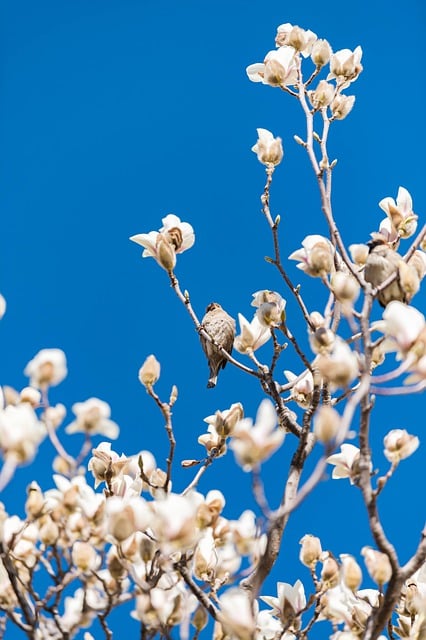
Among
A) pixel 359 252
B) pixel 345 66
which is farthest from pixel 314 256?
pixel 345 66

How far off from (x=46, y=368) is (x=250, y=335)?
521 millimetres

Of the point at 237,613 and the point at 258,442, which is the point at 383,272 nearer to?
the point at 258,442

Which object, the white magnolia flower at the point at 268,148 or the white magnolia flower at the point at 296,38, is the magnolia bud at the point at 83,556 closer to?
the white magnolia flower at the point at 268,148

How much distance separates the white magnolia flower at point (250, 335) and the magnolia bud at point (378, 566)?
512 millimetres

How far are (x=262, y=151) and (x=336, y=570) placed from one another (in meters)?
0.88

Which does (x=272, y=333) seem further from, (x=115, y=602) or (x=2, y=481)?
(x=2, y=481)

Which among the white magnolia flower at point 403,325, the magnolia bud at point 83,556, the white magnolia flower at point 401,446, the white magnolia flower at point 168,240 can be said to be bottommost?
the magnolia bud at point 83,556

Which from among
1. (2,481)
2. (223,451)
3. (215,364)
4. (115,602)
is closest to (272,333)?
(223,451)

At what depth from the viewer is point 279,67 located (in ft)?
5.85

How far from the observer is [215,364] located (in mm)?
1830

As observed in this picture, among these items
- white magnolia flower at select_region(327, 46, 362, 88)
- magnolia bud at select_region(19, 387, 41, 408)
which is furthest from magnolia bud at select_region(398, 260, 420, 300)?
white magnolia flower at select_region(327, 46, 362, 88)

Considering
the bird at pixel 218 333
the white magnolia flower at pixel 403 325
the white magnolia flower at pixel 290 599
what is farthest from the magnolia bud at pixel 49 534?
the bird at pixel 218 333

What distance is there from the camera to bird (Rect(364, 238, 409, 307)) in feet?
4.00

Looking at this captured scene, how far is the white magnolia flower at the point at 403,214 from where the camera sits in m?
1.54
